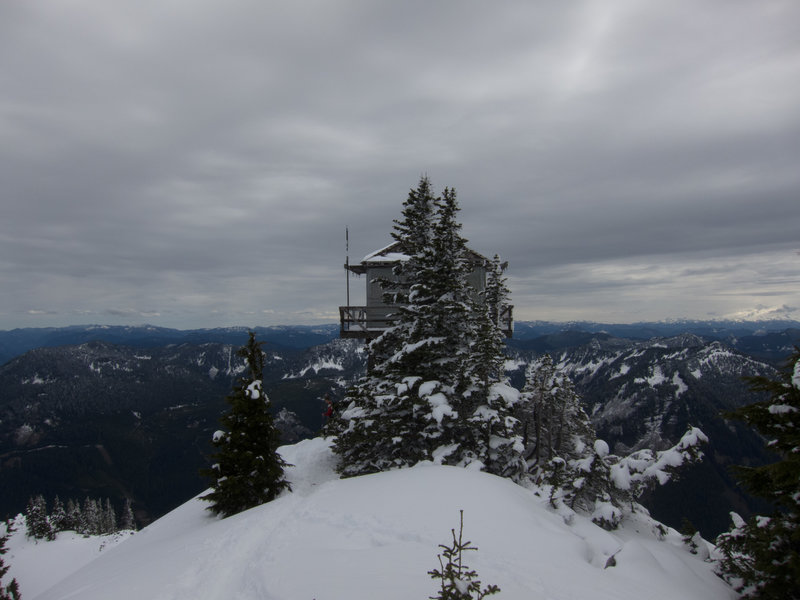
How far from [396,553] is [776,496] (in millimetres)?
7181

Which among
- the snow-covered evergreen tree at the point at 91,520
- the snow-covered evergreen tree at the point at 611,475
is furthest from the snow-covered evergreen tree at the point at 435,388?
the snow-covered evergreen tree at the point at 91,520

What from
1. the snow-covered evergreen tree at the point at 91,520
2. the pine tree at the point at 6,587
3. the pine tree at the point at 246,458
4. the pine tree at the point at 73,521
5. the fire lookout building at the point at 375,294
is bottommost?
the snow-covered evergreen tree at the point at 91,520

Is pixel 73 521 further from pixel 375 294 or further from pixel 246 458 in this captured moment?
pixel 246 458

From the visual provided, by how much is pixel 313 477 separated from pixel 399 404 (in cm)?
559

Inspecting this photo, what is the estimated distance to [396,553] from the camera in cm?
751

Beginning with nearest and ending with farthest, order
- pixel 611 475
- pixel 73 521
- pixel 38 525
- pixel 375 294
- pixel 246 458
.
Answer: pixel 611 475, pixel 246 458, pixel 375 294, pixel 38 525, pixel 73 521

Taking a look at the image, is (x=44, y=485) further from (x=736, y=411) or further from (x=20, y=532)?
(x=736, y=411)

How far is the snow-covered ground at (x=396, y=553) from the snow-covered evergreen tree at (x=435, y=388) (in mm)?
2237

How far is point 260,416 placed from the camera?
14227 mm

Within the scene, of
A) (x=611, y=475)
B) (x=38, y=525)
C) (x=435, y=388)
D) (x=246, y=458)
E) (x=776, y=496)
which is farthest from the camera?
(x=38, y=525)

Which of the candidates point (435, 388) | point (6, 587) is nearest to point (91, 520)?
point (6, 587)

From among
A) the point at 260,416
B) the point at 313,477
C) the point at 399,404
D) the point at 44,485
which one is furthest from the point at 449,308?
the point at 44,485

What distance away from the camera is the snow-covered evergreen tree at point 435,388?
563 inches

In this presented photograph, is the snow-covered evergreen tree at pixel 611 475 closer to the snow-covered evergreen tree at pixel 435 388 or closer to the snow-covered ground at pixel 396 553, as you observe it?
the snow-covered ground at pixel 396 553
